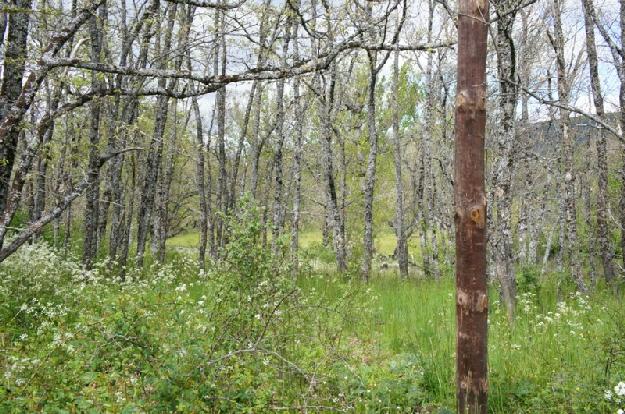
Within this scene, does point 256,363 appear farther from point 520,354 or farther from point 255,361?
point 520,354

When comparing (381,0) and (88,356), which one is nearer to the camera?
(88,356)

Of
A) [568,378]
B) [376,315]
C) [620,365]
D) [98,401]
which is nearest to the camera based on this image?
[98,401]

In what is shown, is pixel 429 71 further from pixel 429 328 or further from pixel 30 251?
pixel 30 251

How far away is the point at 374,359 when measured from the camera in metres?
6.31

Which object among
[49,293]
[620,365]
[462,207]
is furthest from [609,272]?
[49,293]

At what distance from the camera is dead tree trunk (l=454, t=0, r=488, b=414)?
3.76m

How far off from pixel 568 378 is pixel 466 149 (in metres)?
2.49

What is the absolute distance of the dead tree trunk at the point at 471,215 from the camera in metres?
3.76

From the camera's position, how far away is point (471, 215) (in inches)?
149

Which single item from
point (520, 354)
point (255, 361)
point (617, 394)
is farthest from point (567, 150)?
point (255, 361)

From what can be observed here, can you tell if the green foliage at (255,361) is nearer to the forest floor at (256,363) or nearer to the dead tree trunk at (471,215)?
the forest floor at (256,363)

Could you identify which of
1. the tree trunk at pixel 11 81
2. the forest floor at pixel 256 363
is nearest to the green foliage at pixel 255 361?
the forest floor at pixel 256 363

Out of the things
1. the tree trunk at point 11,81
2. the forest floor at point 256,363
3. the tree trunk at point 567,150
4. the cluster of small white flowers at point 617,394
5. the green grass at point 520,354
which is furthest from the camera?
the tree trunk at point 567,150

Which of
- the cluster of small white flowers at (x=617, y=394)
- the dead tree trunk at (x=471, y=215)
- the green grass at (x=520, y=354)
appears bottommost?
the green grass at (x=520, y=354)
